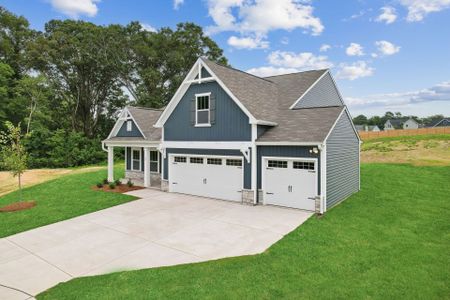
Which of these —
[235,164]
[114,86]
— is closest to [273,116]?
[235,164]

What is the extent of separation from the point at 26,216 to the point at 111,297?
889 cm

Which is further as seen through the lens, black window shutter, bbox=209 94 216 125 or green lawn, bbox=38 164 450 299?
black window shutter, bbox=209 94 216 125

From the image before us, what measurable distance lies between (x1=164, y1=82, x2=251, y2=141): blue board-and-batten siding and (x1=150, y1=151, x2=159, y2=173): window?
102 inches

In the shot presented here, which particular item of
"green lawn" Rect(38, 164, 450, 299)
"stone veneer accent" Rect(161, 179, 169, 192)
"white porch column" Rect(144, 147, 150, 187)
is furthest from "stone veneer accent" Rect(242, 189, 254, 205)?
"white porch column" Rect(144, 147, 150, 187)

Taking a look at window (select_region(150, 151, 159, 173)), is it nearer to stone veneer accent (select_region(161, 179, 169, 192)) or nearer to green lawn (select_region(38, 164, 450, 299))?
stone veneer accent (select_region(161, 179, 169, 192))

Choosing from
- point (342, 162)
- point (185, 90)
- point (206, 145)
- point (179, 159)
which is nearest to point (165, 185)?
point (179, 159)

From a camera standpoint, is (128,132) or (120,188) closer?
(120,188)

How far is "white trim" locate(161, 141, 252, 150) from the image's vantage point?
1311 centimetres

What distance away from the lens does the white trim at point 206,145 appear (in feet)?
43.0

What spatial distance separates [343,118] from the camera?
532 inches

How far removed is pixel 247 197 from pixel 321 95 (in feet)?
30.5

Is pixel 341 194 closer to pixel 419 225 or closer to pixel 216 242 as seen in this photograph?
pixel 419 225

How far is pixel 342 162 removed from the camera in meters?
13.4

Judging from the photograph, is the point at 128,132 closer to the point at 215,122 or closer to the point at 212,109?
the point at 212,109
